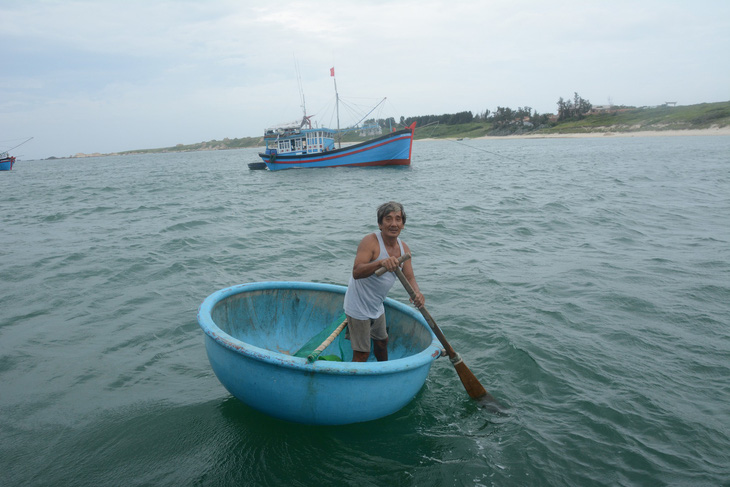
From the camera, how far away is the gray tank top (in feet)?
13.4

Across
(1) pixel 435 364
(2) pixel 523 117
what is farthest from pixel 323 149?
(2) pixel 523 117

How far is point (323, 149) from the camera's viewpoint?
1529 inches

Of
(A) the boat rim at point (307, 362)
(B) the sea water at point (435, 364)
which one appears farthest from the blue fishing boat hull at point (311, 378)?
(B) the sea water at point (435, 364)

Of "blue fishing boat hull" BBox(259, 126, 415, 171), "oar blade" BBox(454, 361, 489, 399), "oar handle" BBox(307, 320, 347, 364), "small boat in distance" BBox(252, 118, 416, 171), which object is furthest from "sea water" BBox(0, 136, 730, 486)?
"small boat in distance" BBox(252, 118, 416, 171)

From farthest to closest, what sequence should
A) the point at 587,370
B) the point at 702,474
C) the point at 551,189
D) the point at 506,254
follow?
1. the point at 551,189
2. the point at 506,254
3. the point at 587,370
4. the point at 702,474

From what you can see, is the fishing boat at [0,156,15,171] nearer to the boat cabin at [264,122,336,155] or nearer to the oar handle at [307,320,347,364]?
the boat cabin at [264,122,336,155]

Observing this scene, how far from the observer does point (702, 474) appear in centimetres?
336

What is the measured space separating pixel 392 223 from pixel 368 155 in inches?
1317

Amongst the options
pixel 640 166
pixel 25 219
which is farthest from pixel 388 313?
pixel 640 166

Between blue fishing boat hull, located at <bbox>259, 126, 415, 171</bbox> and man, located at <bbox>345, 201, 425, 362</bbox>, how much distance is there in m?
31.8

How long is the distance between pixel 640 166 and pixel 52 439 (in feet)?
101

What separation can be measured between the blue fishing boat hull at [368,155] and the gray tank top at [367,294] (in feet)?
105

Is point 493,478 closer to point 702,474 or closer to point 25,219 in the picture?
point 702,474

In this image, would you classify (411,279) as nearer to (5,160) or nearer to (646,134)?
(5,160)
